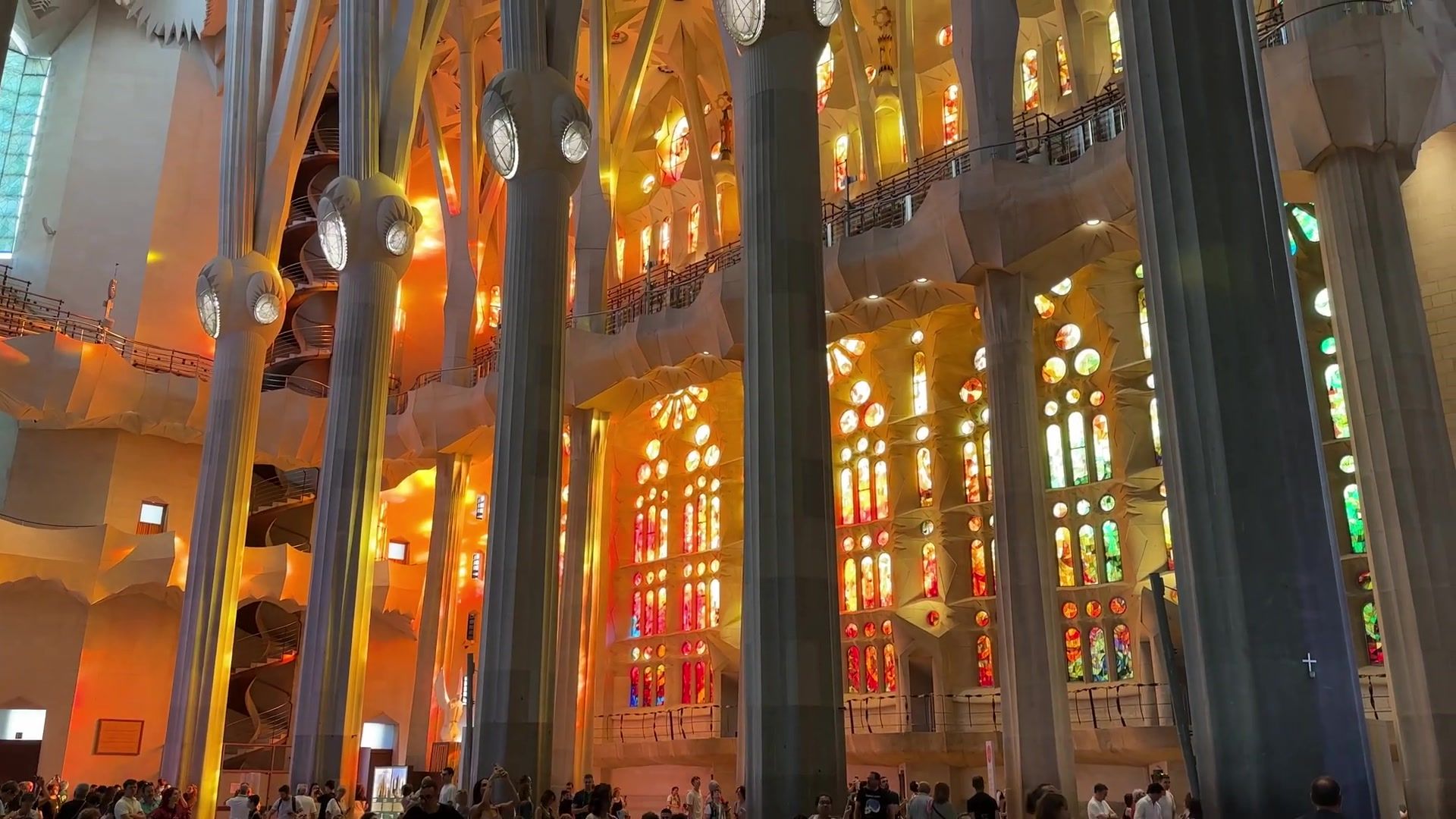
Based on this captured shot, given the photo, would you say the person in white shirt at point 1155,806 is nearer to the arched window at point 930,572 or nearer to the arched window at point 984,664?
the arched window at point 984,664

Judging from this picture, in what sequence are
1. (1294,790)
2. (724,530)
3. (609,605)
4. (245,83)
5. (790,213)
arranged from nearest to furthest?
(1294,790) → (790,213) → (245,83) → (724,530) → (609,605)

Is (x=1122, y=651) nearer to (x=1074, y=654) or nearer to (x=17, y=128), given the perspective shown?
(x=1074, y=654)

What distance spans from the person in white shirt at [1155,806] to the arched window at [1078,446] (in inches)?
427

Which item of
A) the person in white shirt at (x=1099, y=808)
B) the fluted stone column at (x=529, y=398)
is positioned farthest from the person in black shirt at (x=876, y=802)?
the fluted stone column at (x=529, y=398)

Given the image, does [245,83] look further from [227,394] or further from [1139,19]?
[1139,19]

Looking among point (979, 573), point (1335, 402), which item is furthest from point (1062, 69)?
point (979, 573)

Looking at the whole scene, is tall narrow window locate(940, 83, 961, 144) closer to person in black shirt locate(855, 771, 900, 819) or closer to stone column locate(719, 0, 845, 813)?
stone column locate(719, 0, 845, 813)

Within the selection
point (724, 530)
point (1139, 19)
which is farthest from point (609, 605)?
point (1139, 19)

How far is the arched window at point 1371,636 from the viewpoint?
1565cm

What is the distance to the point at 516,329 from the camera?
13.1 metres

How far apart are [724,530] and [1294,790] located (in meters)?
20.5

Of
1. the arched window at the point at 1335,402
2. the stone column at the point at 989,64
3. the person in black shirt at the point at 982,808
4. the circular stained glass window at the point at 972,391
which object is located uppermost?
the stone column at the point at 989,64

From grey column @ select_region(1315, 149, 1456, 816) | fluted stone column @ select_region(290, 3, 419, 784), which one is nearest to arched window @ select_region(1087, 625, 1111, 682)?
grey column @ select_region(1315, 149, 1456, 816)

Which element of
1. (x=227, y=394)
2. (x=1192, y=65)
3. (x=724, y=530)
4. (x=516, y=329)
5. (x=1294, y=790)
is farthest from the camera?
(x=724, y=530)
